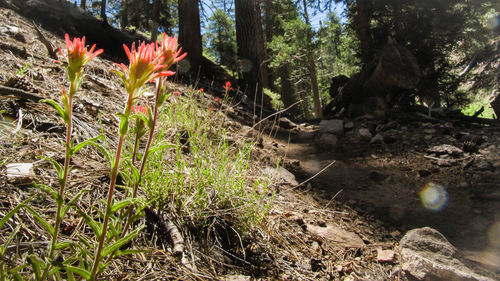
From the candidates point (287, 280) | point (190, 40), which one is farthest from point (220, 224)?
point (190, 40)

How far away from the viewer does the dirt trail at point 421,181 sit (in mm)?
2635

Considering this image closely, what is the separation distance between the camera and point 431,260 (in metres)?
1.66

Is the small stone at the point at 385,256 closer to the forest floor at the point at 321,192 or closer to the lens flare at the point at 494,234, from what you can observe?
the forest floor at the point at 321,192

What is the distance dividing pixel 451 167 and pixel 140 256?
4108mm

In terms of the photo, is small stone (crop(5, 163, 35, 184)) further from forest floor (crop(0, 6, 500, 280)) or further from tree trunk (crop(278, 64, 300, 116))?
tree trunk (crop(278, 64, 300, 116))

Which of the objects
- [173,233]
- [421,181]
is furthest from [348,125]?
[173,233]

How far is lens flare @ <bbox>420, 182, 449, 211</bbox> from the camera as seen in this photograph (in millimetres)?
3043

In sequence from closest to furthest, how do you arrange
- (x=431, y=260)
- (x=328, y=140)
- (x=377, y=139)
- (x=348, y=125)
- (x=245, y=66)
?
(x=431, y=260), (x=377, y=139), (x=328, y=140), (x=348, y=125), (x=245, y=66)

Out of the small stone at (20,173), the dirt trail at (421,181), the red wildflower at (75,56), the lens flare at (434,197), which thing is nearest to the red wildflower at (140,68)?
the red wildflower at (75,56)

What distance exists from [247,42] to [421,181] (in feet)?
17.1

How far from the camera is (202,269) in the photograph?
132cm

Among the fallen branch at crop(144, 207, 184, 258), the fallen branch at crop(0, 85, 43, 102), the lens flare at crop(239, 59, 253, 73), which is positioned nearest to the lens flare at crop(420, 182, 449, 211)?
the fallen branch at crop(144, 207, 184, 258)

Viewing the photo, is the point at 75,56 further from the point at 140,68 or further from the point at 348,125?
the point at 348,125

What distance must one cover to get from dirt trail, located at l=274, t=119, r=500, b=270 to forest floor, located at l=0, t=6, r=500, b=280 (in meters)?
0.01
